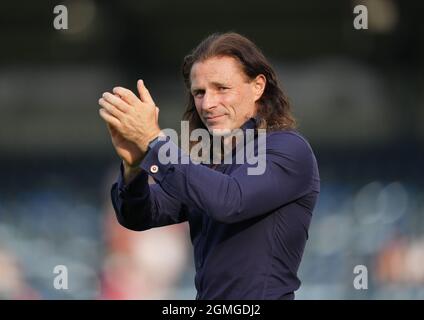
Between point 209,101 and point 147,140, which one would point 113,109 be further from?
point 209,101

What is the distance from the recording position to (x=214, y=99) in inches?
106

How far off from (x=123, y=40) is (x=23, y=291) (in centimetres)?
213

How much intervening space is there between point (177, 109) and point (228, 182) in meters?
4.10

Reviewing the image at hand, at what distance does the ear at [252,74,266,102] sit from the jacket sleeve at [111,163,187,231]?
467mm

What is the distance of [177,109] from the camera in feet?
21.3

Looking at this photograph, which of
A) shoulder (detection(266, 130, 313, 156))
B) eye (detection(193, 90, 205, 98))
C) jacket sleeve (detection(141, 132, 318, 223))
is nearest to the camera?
jacket sleeve (detection(141, 132, 318, 223))

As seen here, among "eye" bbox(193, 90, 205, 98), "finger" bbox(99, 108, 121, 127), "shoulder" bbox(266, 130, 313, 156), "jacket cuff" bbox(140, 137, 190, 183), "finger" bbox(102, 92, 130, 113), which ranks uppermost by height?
"eye" bbox(193, 90, 205, 98)

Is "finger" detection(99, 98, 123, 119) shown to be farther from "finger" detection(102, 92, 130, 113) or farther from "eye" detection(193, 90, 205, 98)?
"eye" detection(193, 90, 205, 98)

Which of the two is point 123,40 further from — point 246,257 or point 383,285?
point 246,257

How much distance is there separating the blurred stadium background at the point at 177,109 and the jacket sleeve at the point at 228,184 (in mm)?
3701

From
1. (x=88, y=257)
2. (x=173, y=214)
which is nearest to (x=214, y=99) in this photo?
(x=173, y=214)

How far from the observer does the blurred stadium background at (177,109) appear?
6.29m

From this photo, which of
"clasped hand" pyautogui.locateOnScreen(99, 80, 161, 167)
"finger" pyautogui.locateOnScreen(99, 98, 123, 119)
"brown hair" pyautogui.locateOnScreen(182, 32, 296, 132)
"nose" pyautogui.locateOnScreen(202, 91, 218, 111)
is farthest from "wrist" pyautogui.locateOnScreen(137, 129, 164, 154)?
"brown hair" pyautogui.locateOnScreen(182, 32, 296, 132)

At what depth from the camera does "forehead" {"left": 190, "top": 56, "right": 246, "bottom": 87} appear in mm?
2703
